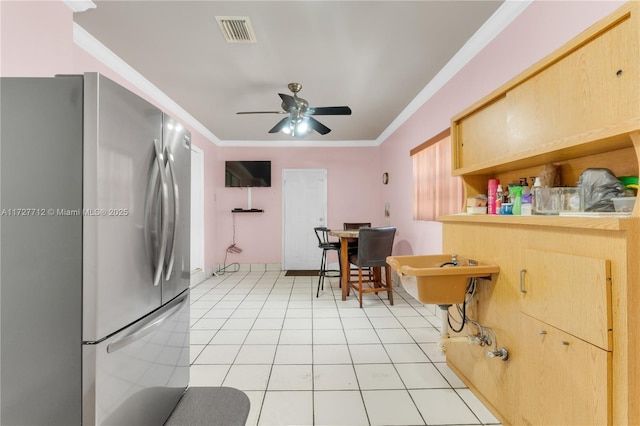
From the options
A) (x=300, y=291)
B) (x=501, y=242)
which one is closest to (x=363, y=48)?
(x=501, y=242)

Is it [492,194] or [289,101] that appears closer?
[492,194]

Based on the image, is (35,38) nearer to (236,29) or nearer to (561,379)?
(236,29)

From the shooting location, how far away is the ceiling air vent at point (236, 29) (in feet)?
6.45

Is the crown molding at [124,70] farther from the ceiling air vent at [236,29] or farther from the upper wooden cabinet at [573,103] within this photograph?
the upper wooden cabinet at [573,103]

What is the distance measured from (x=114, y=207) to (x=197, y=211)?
3658 mm

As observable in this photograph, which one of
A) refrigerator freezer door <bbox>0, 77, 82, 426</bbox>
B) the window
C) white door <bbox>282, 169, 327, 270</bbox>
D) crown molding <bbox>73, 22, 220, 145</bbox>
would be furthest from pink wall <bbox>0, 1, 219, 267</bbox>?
white door <bbox>282, 169, 327, 270</bbox>

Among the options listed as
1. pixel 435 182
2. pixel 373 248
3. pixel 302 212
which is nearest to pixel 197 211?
pixel 302 212

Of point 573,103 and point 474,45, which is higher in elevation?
point 474,45

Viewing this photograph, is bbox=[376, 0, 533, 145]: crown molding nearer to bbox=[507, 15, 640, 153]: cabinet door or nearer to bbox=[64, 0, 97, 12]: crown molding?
bbox=[507, 15, 640, 153]: cabinet door

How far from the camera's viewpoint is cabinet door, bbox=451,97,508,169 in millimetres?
1594

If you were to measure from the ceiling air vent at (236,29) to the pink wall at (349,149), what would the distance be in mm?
957

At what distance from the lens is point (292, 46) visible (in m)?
2.28

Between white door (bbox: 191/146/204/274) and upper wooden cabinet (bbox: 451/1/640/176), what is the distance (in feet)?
13.7

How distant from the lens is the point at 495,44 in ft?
6.61
